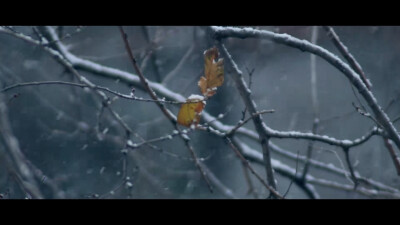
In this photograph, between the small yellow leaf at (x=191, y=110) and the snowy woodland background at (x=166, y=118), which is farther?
the snowy woodland background at (x=166, y=118)

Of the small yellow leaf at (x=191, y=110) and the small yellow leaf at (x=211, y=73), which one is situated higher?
the small yellow leaf at (x=211, y=73)

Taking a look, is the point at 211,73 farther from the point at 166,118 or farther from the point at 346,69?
the point at 166,118

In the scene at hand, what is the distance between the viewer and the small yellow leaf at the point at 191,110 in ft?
5.21

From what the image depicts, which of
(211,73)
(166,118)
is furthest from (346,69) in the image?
(166,118)

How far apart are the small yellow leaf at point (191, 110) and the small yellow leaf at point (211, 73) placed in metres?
0.04

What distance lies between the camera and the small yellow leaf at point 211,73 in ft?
5.02

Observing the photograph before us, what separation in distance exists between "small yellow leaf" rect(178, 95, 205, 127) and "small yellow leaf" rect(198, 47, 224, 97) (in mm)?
41

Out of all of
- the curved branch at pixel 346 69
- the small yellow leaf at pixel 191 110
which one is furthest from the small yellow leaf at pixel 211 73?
the curved branch at pixel 346 69

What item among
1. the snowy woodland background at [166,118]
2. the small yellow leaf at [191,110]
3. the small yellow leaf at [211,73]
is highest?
the snowy woodland background at [166,118]

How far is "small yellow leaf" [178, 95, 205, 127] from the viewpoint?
159 cm

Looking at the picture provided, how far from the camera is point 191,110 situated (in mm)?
1618

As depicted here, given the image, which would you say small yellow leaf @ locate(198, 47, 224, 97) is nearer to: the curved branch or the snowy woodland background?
the curved branch

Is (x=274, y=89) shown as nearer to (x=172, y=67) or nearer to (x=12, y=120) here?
(x=172, y=67)

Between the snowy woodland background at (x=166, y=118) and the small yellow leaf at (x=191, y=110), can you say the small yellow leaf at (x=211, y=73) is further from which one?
the snowy woodland background at (x=166, y=118)
